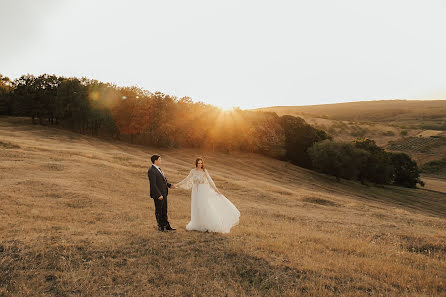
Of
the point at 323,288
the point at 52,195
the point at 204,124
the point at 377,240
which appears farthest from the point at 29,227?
the point at 204,124

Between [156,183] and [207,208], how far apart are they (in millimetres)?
2194

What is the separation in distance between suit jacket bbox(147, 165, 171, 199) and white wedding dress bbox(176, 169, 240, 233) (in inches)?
31.9

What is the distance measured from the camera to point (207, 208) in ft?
36.9

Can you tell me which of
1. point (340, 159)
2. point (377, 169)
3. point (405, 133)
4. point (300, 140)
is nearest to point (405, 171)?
point (377, 169)

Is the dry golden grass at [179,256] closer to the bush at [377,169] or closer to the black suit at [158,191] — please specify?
the black suit at [158,191]

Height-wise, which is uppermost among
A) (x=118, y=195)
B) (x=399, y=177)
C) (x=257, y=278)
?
(x=257, y=278)

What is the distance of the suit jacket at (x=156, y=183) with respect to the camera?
1078cm

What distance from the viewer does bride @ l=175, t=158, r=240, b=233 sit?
1116cm

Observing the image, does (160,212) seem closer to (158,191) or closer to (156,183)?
(158,191)

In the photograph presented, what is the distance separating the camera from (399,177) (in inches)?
2579

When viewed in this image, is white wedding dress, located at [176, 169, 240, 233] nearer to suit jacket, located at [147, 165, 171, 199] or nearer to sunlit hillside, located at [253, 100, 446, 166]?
suit jacket, located at [147, 165, 171, 199]

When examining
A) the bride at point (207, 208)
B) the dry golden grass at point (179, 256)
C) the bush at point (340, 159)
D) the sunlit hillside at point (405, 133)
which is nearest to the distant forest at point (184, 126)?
the bush at point (340, 159)

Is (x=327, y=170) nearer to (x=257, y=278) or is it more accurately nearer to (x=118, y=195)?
(x=118, y=195)

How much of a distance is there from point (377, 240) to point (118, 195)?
1612 cm
